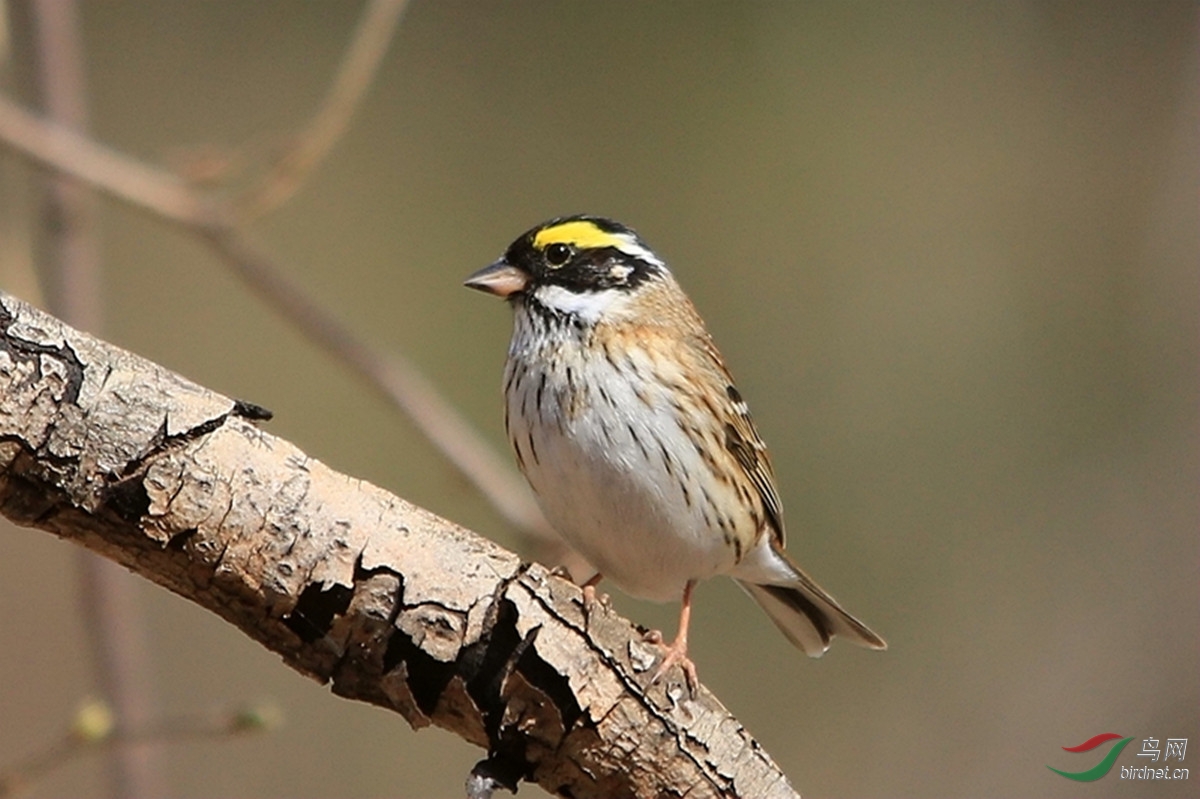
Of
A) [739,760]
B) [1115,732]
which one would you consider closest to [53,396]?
[739,760]

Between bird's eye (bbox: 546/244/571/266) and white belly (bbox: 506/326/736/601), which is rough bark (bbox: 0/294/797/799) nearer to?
white belly (bbox: 506/326/736/601)

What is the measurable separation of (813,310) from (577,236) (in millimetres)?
2937

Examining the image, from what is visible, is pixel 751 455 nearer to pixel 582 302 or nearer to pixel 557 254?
pixel 582 302

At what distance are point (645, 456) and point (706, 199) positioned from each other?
3.59 meters

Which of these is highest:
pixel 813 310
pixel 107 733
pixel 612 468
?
pixel 813 310

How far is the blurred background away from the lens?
505 centimetres

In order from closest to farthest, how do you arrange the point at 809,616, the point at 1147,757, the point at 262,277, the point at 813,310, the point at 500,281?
the point at 262,277, the point at 500,281, the point at 809,616, the point at 1147,757, the point at 813,310

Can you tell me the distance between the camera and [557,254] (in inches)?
127

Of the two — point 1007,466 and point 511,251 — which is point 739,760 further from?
point 1007,466

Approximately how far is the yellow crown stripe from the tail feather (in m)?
0.93

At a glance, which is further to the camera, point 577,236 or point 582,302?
point 577,236

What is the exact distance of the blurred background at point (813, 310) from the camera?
5047 millimetres

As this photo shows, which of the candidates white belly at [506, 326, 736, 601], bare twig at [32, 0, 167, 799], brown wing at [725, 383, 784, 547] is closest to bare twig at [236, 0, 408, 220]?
bare twig at [32, 0, 167, 799]

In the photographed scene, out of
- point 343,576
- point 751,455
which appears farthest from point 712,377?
point 343,576
